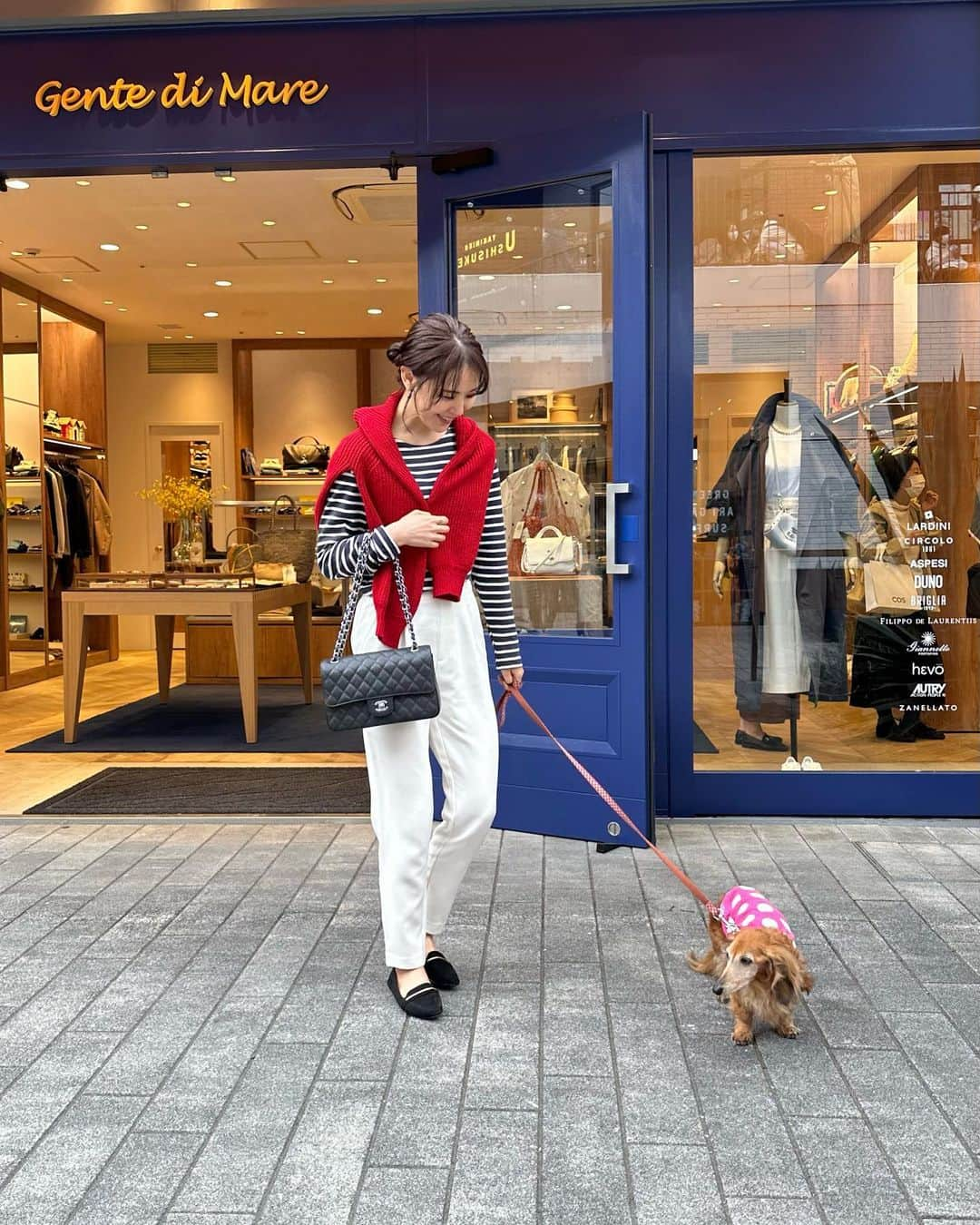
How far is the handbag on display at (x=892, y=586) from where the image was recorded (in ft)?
15.3

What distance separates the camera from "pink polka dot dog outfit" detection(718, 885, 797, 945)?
2658 millimetres

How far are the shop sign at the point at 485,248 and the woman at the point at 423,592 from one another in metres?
1.87

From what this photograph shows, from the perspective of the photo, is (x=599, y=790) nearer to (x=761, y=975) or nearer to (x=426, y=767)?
(x=426, y=767)

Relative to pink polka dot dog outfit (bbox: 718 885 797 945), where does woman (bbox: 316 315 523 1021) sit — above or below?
above

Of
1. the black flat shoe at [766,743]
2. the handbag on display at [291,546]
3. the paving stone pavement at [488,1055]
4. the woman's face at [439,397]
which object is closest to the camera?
the paving stone pavement at [488,1055]

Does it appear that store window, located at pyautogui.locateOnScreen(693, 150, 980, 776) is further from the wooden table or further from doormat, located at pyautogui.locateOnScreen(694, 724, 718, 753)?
the wooden table

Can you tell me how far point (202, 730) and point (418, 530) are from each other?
4.93 metres

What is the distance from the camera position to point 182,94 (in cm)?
469

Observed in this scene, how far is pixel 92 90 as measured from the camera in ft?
15.5

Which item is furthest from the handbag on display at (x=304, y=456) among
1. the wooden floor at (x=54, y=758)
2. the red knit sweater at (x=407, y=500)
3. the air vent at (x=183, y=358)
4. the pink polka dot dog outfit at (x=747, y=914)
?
the pink polka dot dog outfit at (x=747, y=914)

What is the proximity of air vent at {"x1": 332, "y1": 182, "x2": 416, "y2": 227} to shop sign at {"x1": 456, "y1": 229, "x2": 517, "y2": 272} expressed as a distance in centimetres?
208

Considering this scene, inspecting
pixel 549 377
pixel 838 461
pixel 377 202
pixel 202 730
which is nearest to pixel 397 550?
pixel 549 377

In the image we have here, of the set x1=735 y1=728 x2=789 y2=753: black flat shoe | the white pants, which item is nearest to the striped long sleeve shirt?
the white pants

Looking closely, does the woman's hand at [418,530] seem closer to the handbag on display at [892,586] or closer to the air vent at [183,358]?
the handbag on display at [892,586]
